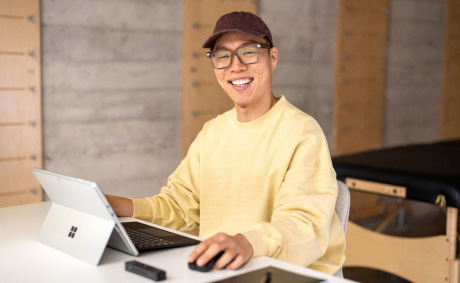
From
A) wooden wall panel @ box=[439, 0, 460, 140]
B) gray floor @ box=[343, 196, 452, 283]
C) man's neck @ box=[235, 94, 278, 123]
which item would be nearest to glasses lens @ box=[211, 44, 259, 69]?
man's neck @ box=[235, 94, 278, 123]

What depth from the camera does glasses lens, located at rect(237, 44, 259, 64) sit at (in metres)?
1.62

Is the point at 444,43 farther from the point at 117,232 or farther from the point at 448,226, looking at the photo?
the point at 117,232

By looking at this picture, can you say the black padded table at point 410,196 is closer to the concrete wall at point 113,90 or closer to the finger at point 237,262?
the concrete wall at point 113,90

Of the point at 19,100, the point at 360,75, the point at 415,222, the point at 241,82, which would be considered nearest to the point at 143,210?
the point at 241,82

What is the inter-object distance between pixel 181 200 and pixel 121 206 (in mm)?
223

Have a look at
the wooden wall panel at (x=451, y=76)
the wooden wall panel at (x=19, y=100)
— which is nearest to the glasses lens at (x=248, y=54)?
the wooden wall panel at (x=19, y=100)

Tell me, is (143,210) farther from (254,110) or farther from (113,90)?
(113,90)

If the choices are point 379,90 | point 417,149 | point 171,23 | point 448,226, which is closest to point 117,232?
point 448,226

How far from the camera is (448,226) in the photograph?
2.46m

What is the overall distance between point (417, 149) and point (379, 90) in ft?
4.68

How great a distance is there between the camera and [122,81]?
3.13 m

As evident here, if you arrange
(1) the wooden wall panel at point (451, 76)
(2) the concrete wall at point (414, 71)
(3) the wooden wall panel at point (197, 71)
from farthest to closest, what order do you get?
(1) the wooden wall panel at point (451, 76)
(2) the concrete wall at point (414, 71)
(3) the wooden wall panel at point (197, 71)

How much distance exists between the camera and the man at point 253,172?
1403 mm

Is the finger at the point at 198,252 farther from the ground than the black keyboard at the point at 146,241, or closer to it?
farther from the ground
